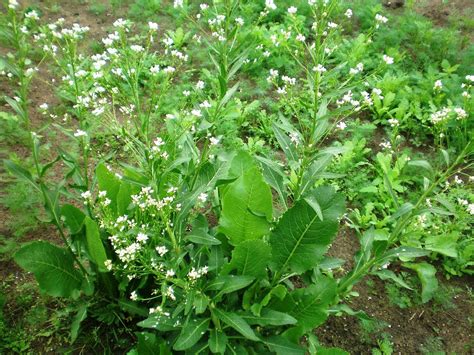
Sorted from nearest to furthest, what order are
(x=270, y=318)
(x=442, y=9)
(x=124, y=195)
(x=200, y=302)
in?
(x=200, y=302) → (x=270, y=318) → (x=124, y=195) → (x=442, y=9)

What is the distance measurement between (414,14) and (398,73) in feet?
4.86

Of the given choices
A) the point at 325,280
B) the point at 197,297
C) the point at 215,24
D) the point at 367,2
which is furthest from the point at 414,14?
the point at 197,297

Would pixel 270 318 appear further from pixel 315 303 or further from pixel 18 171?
pixel 18 171

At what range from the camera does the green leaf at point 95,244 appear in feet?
7.81

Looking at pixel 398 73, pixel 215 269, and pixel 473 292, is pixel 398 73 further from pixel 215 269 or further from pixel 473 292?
pixel 215 269

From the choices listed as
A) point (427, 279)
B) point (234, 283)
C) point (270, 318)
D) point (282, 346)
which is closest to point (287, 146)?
point (234, 283)

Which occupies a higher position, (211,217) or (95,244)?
(95,244)

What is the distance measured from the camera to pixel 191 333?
2.27m

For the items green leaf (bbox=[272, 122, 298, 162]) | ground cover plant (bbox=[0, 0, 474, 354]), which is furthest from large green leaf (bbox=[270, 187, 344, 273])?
green leaf (bbox=[272, 122, 298, 162])

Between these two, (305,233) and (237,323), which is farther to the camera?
(305,233)

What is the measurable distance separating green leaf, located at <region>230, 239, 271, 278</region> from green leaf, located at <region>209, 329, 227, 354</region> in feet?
1.20

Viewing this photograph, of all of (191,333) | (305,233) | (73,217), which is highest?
(73,217)

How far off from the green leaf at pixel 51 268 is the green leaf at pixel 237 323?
97cm

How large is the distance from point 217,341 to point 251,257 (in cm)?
50
